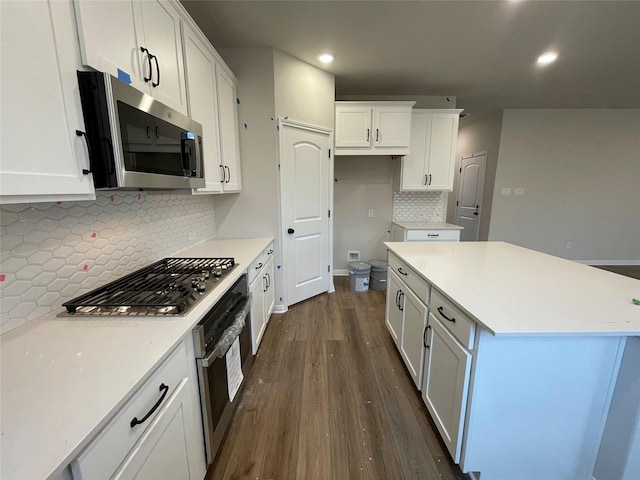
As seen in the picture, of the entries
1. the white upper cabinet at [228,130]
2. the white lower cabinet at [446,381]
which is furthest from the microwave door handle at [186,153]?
the white lower cabinet at [446,381]

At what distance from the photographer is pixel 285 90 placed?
2646mm

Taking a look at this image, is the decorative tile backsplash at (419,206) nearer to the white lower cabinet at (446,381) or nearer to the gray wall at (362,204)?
the gray wall at (362,204)

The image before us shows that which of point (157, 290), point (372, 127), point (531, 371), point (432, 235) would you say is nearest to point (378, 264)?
point (432, 235)

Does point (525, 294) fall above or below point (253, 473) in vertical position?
above

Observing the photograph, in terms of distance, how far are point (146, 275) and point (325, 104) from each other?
260cm

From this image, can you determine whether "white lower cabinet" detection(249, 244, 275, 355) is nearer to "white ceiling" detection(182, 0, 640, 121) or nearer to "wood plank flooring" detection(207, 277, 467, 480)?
"wood plank flooring" detection(207, 277, 467, 480)

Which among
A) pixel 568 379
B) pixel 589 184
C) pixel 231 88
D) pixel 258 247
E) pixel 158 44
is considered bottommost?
pixel 568 379

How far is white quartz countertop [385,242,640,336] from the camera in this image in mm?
985

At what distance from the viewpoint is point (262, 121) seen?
261cm

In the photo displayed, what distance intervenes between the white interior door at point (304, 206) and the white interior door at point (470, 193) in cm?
351

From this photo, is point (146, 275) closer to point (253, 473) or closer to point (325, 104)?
point (253, 473)

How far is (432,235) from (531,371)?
2525 millimetres

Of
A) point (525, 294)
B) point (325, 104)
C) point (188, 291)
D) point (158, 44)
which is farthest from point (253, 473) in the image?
point (325, 104)

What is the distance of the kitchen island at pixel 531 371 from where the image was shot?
3.43 ft
